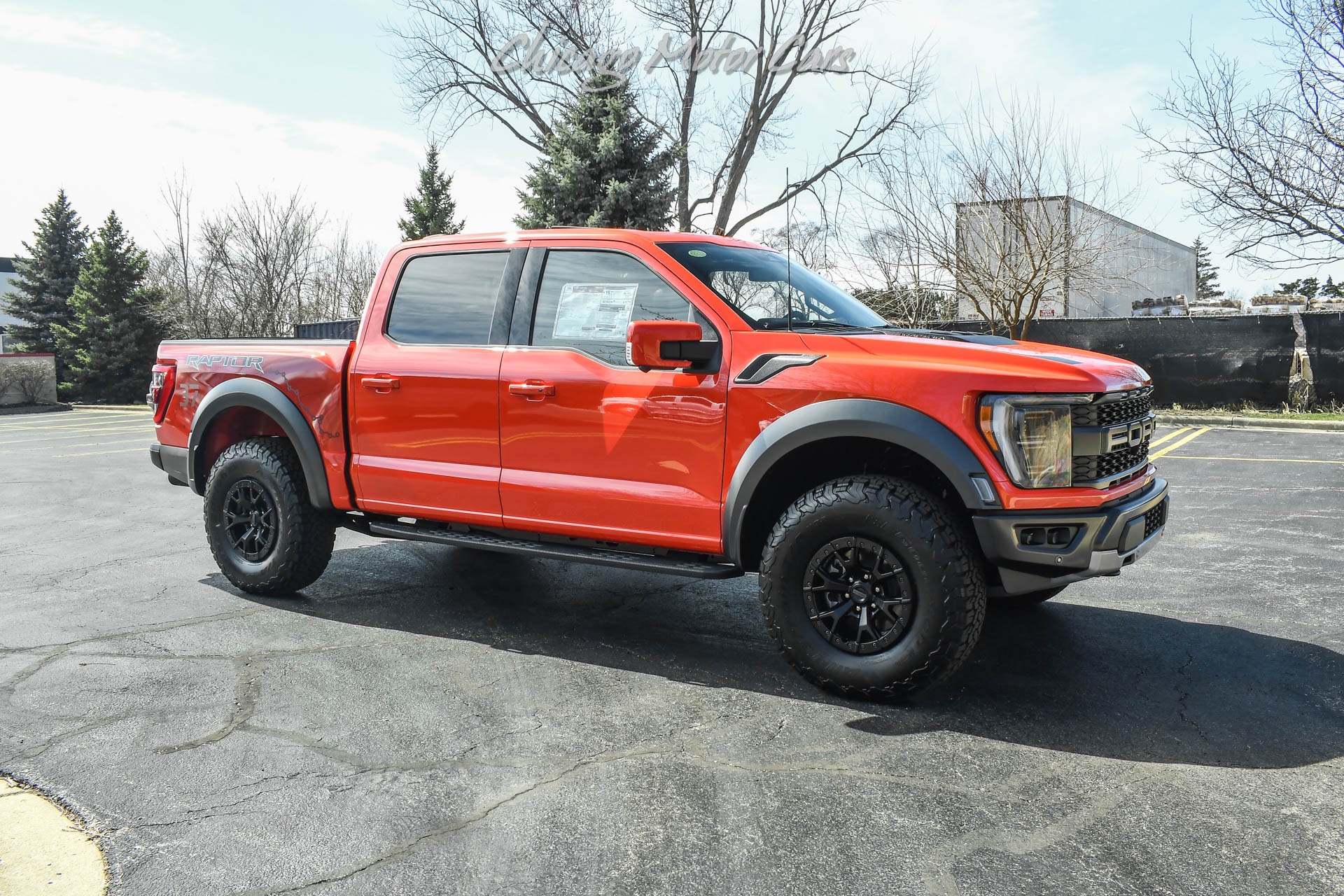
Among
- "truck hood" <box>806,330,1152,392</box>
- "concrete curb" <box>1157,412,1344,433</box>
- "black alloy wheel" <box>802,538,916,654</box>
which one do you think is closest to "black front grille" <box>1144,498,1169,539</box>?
"truck hood" <box>806,330,1152,392</box>

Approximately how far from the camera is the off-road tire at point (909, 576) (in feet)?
12.2

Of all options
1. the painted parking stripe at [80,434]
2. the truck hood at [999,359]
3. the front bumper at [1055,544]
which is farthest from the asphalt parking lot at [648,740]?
the painted parking stripe at [80,434]

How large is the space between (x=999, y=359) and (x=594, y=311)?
73.9 inches

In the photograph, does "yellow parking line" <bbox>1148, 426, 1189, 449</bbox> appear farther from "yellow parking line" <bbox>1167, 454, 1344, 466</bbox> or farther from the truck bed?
the truck bed

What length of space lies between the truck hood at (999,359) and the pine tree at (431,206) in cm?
3298

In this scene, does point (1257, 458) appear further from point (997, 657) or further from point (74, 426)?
point (74, 426)

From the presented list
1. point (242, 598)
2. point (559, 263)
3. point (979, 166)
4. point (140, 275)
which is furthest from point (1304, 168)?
point (140, 275)

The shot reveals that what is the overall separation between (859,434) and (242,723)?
103 inches

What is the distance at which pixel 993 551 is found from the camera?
12.1 feet

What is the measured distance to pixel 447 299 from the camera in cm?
516

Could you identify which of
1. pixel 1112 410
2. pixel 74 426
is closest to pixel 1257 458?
pixel 1112 410

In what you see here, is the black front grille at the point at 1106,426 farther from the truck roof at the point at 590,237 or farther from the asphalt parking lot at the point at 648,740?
the truck roof at the point at 590,237

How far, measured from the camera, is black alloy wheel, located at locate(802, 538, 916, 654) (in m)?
3.84

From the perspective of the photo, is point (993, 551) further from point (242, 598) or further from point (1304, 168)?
point (1304, 168)
